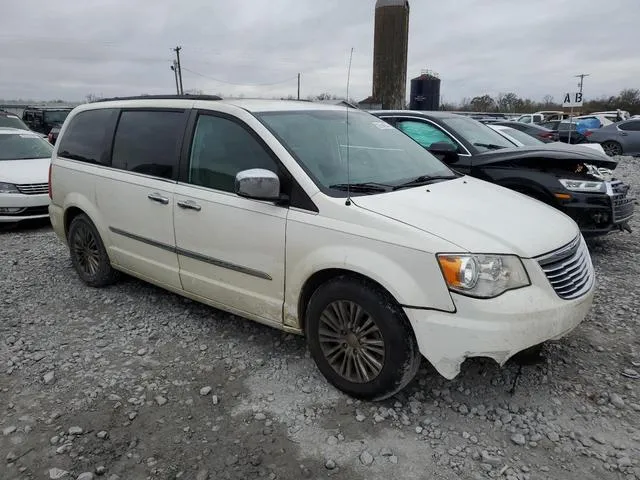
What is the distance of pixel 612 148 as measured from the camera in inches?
716

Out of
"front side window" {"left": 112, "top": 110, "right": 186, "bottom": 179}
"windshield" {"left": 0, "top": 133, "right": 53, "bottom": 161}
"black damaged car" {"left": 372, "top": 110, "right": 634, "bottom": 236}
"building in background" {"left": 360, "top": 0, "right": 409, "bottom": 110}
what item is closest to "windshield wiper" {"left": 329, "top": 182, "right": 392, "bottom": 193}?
"front side window" {"left": 112, "top": 110, "right": 186, "bottom": 179}

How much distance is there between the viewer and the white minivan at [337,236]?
2705 millimetres

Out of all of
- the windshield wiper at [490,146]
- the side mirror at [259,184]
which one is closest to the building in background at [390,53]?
the windshield wiper at [490,146]

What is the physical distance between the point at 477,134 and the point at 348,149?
3.69 m

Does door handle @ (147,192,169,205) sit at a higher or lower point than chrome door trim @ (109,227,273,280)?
higher

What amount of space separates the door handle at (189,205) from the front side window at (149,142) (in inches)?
10.1

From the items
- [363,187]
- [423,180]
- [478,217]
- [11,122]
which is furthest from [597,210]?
[11,122]

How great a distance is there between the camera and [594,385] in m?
3.25

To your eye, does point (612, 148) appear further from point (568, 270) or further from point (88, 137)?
point (88, 137)

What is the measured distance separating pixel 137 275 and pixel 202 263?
103 cm

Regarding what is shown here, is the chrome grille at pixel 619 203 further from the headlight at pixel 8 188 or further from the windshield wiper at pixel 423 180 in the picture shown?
the headlight at pixel 8 188

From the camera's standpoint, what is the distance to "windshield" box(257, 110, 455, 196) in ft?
11.0

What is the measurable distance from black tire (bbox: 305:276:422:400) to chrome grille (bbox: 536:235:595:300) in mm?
840

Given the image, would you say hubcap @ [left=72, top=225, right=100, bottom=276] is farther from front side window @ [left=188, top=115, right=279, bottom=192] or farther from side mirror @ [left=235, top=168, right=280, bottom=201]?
side mirror @ [left=235, top=168, right=280, bottom=201]
